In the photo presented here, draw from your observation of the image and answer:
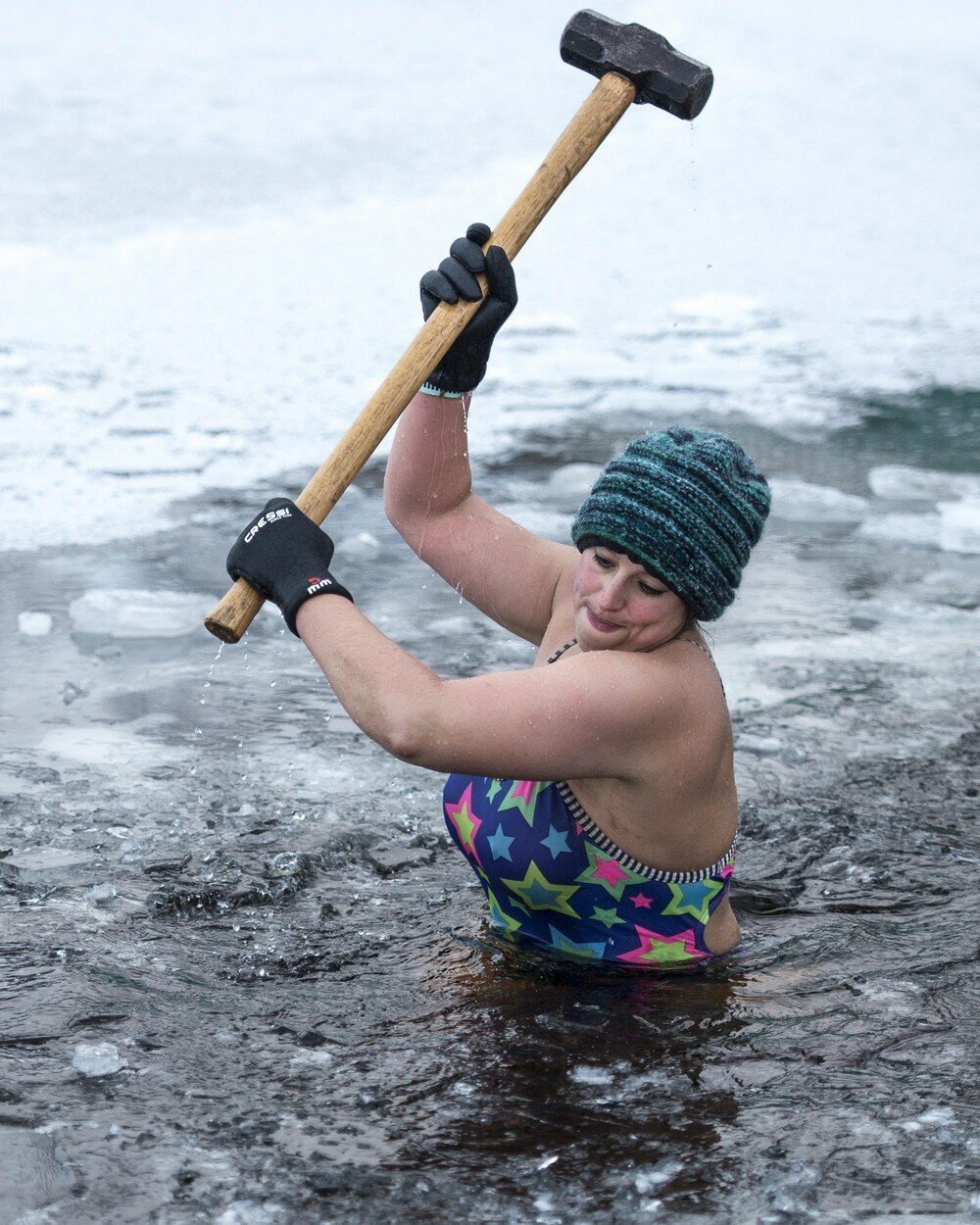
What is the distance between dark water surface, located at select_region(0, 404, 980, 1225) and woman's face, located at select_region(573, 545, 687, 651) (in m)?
0.64

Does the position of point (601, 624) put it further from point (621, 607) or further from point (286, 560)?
point (286, 560)

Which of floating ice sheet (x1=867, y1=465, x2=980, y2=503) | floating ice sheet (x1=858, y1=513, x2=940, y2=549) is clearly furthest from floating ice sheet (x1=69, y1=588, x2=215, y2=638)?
floating ice sheet (x1=867, y1=465, x2=980, y2=503)

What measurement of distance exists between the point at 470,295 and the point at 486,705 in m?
0.74

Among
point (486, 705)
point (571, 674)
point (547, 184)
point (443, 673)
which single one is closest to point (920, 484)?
point (443, 673)

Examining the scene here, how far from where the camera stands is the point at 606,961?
2.72m

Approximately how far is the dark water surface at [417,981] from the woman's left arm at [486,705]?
0.51 metres

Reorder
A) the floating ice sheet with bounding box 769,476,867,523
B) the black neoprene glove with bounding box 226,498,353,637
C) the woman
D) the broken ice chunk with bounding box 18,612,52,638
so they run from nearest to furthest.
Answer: the woman < the black neoprene glove with bounding box 226,498,353,637 < the broken ice chunk with bounding box 18,612,52,638 < the floating ice sheet with bounding box 769,476,867,523

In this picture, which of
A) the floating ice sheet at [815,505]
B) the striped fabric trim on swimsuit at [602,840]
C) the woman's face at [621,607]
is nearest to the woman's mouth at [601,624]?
the woman's face at [621,607]

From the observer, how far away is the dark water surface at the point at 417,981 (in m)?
2.14

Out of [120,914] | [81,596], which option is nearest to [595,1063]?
[120,914]

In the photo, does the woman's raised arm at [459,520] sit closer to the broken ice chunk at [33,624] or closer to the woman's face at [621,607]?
A: the woman's face at [621,607]

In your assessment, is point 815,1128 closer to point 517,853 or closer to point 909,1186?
point 909,1186

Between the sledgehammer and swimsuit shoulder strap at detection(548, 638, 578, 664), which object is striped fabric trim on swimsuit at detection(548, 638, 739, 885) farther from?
the sledgehammer

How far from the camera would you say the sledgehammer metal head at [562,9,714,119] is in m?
2.79
